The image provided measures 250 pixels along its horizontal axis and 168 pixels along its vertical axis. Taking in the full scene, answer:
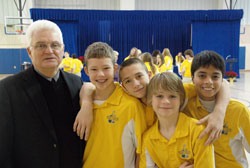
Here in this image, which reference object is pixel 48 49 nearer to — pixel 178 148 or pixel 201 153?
pixel 178 148

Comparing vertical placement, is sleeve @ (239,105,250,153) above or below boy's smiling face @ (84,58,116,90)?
below

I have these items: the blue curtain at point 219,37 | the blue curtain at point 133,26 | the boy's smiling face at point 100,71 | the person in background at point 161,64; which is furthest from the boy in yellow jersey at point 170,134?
the blue curtain at point 219,37

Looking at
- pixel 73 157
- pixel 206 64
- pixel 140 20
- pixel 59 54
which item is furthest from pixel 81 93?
pixel 140 20

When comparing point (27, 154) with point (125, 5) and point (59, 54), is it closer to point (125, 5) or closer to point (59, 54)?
point (59, 54)

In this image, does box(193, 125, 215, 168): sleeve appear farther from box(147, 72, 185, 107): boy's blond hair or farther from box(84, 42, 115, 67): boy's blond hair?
box(84, 42, 115, 67): boy's blond hair

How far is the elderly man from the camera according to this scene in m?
1.48

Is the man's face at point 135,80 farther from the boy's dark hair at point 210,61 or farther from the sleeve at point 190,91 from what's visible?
the boy's dark hair at point 210,61

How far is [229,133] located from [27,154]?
150cm

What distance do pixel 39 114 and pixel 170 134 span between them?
0.95 m

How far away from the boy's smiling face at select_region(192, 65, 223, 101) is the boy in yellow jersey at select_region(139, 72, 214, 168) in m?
0.19

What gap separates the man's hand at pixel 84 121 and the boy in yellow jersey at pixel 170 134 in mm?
434

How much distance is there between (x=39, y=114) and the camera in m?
1.53

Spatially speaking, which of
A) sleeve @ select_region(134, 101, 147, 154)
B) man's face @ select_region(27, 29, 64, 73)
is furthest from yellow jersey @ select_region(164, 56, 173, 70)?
man's face @ select_region(27, 29, 64, 73)

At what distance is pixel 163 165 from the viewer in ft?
5.27
